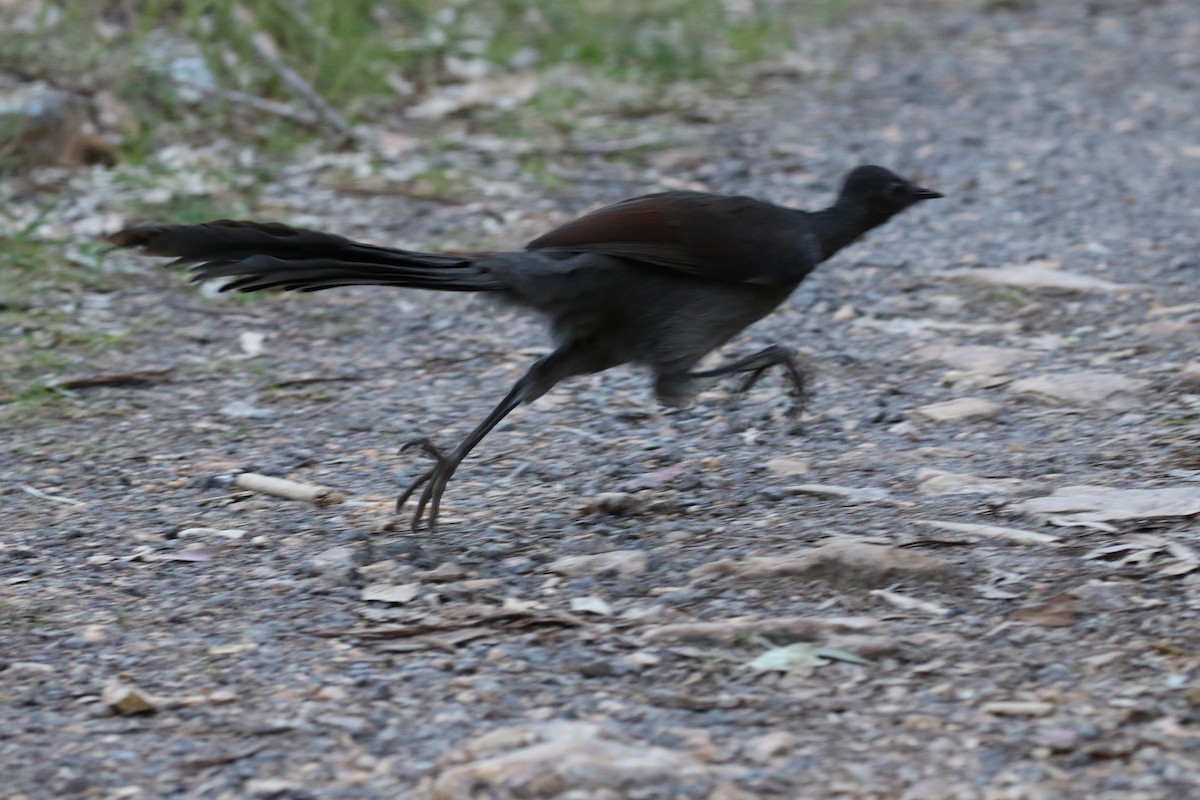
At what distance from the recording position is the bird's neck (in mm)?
4695

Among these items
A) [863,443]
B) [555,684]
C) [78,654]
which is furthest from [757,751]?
[863,443]

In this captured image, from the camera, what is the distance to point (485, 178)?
24.9ft

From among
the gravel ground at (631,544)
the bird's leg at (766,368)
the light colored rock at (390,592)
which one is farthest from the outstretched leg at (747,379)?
the light colored rock at (390,592)

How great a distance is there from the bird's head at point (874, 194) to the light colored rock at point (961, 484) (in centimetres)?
101

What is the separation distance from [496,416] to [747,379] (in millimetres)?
981

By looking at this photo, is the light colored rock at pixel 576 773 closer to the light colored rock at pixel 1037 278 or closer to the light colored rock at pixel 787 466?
the light colored rock at pixel 787 466

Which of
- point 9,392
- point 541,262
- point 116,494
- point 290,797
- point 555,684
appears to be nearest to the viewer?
point 290,797

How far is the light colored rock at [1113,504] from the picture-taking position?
3699 millimetres

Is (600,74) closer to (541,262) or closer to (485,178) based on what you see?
(485,178)

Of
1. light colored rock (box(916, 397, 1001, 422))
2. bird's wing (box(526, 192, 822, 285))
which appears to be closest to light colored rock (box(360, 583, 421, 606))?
bird's wing (box(526, 192, 822, 285))

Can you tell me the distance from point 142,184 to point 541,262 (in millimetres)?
3597

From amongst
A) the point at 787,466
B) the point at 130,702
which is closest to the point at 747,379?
the point at 787,466

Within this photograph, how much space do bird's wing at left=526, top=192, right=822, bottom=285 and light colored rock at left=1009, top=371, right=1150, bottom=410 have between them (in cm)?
96

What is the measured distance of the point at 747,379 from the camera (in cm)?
473
